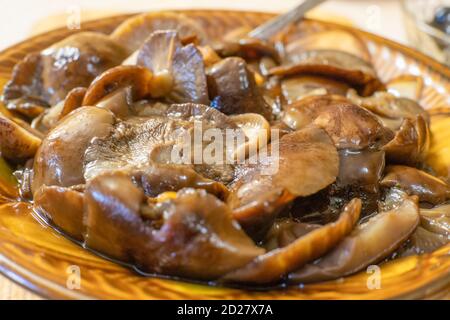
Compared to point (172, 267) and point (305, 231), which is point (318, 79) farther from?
point (172, 267)

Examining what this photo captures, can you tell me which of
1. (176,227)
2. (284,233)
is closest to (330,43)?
(284,233)

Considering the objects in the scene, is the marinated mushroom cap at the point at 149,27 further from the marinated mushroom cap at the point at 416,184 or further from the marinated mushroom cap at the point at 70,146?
the marinated mushroom cap at the point at 416,184

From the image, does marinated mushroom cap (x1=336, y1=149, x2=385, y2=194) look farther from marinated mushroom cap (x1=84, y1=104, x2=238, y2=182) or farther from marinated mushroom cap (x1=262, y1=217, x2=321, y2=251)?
marinated mushroom cap (x1=84, y1=104, x2=238, y2=182)

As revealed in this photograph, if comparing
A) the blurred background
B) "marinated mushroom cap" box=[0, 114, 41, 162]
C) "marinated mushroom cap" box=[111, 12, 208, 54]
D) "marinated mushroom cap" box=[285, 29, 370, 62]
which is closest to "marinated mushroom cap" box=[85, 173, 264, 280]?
"marinated mushroom cap" box=[0, 114, 41, 162]

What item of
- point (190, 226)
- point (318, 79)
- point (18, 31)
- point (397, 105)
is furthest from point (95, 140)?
point (18, 31)

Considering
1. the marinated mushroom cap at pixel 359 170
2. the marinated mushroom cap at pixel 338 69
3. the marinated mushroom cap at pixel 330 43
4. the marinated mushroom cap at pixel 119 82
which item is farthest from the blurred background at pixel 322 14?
the marinated mushroom cap at pixel 359 170
